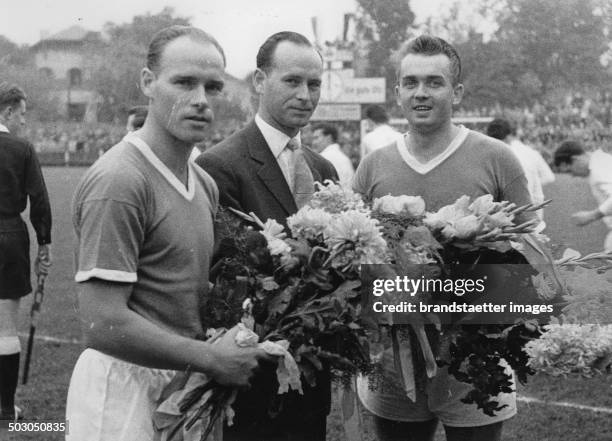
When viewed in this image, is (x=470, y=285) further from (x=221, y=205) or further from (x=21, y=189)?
(x=21, y=189)

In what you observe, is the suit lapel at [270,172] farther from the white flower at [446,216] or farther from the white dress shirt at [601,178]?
the white dress shirt at [601,178]

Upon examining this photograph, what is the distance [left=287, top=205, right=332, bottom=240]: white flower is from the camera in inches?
94.3

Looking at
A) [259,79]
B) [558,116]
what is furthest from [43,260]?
[558,116]

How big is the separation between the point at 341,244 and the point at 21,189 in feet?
11.7

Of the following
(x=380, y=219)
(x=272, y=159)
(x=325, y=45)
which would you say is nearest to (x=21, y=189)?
(x=272, y=159)

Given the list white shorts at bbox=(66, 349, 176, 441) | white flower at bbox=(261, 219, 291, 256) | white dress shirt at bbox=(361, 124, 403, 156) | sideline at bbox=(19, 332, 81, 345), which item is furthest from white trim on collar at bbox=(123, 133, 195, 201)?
white dress shirt at bbox=(361, 124, 403, 156)

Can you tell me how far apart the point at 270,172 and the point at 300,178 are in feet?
0.37

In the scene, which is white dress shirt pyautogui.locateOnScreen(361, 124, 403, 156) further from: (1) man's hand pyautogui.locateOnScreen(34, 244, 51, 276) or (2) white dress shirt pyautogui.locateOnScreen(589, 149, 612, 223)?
(1) man's hand pyautogui.locateOnScreen(34, 244, 51, 276)

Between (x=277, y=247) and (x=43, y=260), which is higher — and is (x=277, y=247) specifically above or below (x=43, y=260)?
above

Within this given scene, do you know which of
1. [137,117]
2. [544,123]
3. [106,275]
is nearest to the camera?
[106,275]

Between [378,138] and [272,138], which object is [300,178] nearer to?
[272,138]

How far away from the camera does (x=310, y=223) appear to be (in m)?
2.42

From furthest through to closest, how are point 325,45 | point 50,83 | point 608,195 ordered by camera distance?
point 325,45 → point 50,83 → point 608,195

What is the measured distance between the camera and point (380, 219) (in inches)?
98.8
